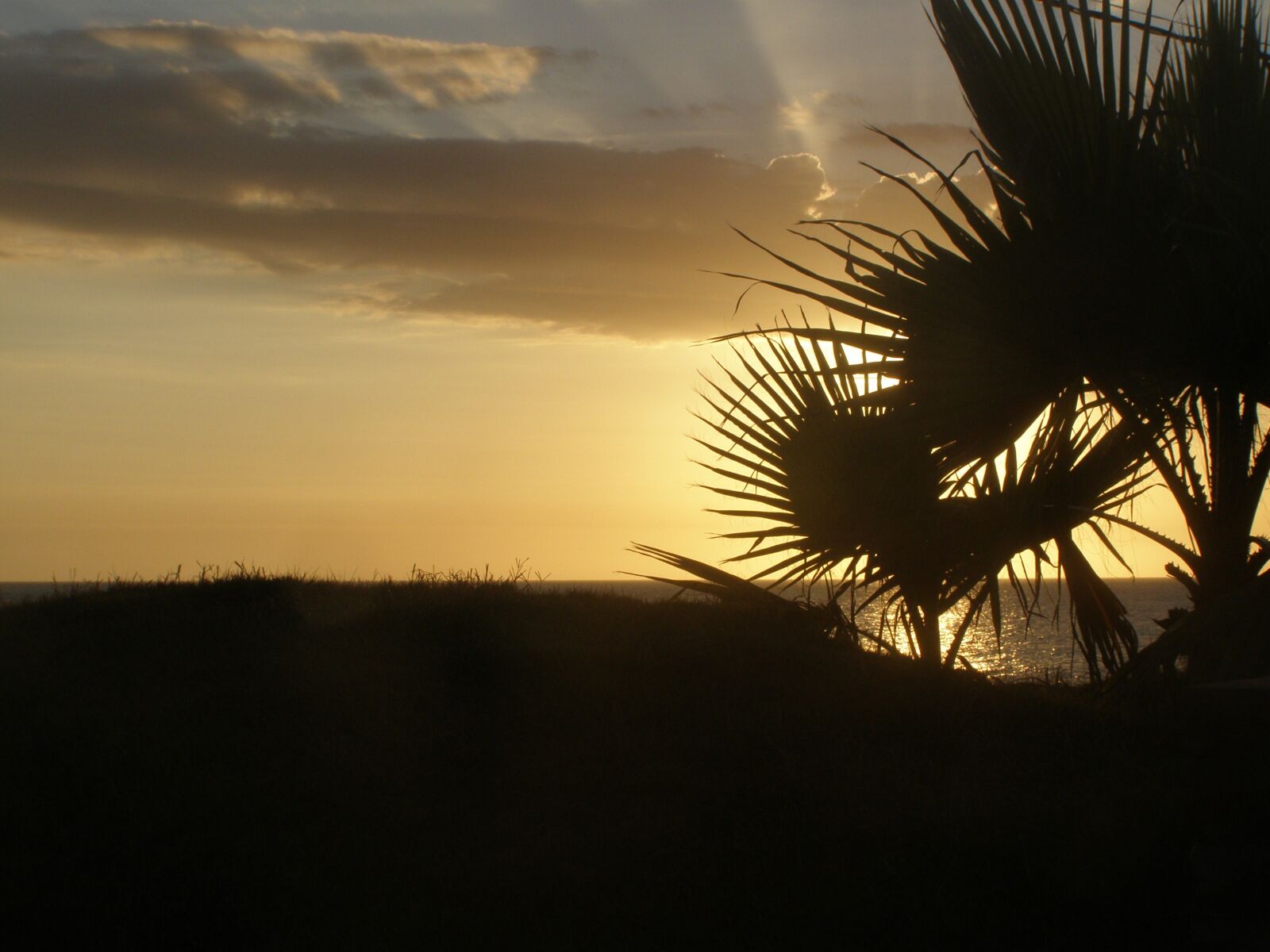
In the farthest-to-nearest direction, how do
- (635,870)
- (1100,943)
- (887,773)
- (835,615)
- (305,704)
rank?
(835,615)
(305,704)
(887,773)
(635,870)
(1100,943)

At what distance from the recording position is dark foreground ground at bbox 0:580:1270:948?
4.57m

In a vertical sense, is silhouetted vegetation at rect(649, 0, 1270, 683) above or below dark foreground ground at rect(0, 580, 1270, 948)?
above

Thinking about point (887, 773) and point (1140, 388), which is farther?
point (887, 773)

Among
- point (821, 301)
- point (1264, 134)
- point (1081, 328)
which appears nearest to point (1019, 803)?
point (1081, 328)

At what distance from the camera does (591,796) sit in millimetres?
5715

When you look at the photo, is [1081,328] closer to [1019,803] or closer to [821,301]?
[821,301]

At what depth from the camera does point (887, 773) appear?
5773 mm

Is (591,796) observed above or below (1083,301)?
below

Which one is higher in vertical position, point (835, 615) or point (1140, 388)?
point (1140, 388)

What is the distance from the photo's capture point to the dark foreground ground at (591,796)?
4574mm

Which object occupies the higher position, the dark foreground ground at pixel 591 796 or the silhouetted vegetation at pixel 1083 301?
the silhouetted vegetation at pixel 1083 301

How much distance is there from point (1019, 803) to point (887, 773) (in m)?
0.71

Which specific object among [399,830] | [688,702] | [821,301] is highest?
[821,301]

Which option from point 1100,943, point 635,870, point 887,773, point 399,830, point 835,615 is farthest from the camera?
point 835,615
